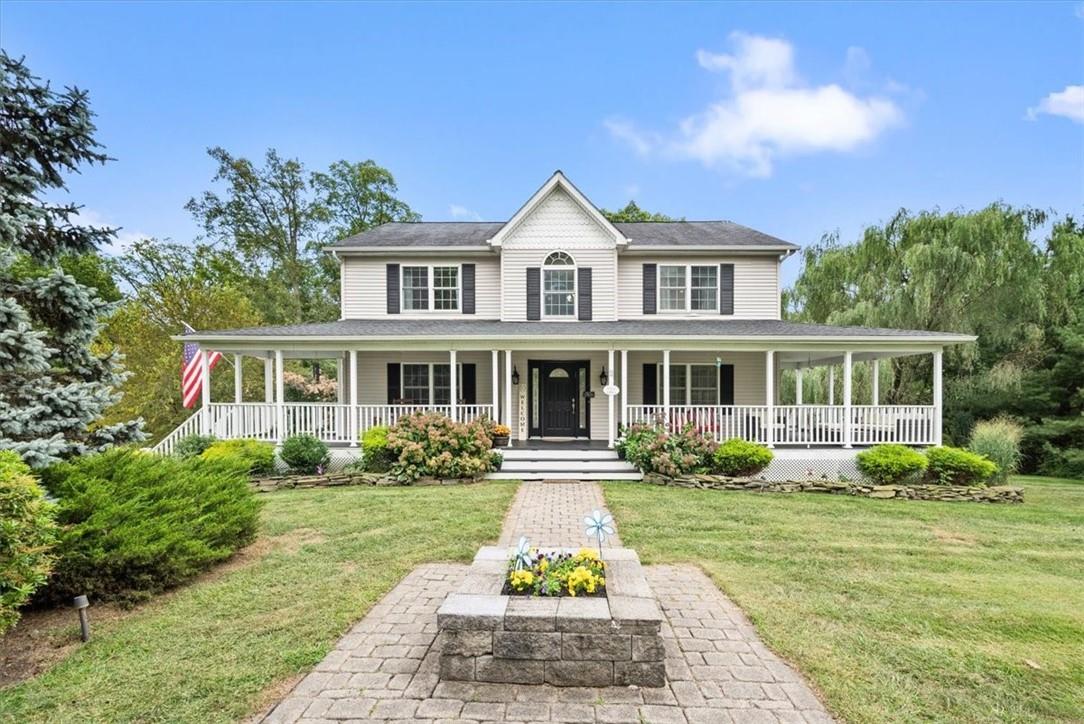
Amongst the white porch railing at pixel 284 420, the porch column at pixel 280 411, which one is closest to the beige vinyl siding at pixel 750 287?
the white porch railing at pixel 284 420

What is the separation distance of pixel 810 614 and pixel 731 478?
631cm

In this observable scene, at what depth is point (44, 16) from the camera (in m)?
7.62

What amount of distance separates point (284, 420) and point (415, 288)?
4855mm

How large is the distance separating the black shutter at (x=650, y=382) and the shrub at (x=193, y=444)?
10290 millimetres

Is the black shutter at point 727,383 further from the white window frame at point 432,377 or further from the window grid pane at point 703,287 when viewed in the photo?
the white window frame at point 432,377

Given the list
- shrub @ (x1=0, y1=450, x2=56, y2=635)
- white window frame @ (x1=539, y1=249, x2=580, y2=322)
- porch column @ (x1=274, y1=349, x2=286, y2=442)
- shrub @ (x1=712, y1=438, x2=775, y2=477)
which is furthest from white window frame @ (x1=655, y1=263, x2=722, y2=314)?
shrub @ (x1=0, y1=450, x2=56, y2=635)

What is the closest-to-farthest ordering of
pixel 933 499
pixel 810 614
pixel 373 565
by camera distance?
pixel 810 614 < pixel 373 565 < pixel 933 499

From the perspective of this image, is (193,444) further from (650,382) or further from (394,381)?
(650,382)

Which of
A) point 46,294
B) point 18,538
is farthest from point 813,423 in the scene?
point 46,294

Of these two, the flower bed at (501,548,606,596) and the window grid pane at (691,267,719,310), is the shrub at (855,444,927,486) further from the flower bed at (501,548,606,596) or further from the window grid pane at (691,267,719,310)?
the flower bed at (501,548,606,596)

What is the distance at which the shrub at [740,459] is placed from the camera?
1053cm

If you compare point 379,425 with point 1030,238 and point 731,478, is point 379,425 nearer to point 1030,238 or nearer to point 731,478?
point 731,478

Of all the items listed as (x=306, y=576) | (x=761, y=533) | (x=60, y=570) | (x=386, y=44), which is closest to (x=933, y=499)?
(x=761, y=533)

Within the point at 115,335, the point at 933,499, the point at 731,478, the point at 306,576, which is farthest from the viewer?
the point at 115,335
